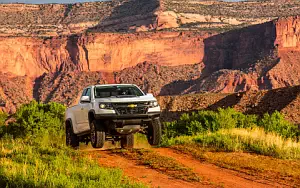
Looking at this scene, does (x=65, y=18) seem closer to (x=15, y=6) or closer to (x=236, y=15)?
(x=15, y=6)

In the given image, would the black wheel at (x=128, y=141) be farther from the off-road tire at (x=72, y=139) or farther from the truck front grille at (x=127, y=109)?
the truck front grille at (x=127, y=109)

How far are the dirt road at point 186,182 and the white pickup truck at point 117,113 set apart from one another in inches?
27.2

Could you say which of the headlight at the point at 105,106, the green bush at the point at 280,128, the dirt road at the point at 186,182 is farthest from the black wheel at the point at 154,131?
the green bush at the point at 280,128

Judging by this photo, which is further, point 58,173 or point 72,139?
point 72,139

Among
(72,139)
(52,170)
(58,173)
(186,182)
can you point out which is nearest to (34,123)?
(72,139)

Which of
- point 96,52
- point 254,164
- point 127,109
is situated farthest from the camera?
point 96,52

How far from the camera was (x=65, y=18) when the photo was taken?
168000 millimetres

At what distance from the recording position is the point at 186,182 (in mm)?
11742

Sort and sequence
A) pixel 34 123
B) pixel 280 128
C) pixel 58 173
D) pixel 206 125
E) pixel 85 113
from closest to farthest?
pixel 58 173 < pixel 85 113 < pixel 206 125 < pixel 280 128 < pixel 34 123

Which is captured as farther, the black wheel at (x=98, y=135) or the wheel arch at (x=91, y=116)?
the wheel arch at (x=91, y=116)

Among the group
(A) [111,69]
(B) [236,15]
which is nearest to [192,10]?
(B) [236,15]

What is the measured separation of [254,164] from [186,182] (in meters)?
3.07

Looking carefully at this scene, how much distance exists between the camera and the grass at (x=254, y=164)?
1264cm

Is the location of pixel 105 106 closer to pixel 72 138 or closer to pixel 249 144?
pixel 72 138
